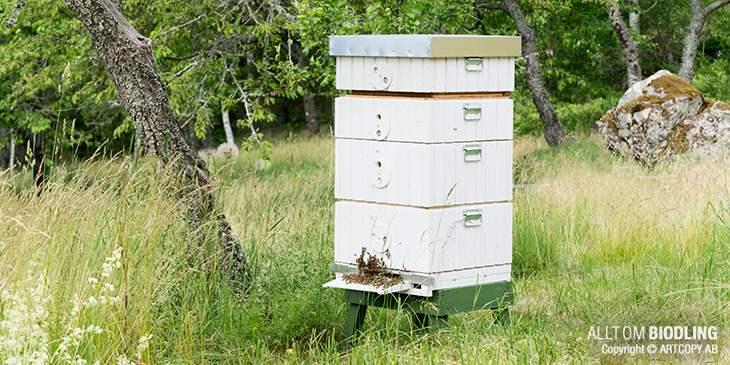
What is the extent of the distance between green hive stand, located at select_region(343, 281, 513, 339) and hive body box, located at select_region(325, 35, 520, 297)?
52 mm

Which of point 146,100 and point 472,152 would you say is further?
point 146,100

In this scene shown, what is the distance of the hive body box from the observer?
3.68 metres

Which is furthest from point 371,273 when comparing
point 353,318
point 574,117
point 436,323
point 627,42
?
point 574,117

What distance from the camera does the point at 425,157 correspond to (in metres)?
3.67

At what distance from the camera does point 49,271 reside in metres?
3.44

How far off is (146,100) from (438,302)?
6.97 ft

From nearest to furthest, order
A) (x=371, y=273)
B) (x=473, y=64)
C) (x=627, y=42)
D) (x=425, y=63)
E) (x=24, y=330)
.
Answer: (x=24, y=330) → (x=425, y=63) → (x=473, y=64) → (x=371, y=273) → (x=627, y=42)

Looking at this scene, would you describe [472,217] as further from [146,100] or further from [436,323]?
[146,100]

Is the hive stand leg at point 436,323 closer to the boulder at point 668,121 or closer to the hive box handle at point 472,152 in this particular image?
the hive box handle at point 472,152

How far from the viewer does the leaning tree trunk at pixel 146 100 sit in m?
4.46

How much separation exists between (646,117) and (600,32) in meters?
7.79

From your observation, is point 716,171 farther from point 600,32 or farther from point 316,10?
point 600,32

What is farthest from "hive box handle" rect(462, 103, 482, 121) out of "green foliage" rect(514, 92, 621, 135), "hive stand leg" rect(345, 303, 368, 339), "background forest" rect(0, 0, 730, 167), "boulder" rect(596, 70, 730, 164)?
"green foliage" rect(514, 92, 621, 135)

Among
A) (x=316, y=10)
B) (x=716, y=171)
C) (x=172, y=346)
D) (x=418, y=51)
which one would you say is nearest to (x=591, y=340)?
(x=418, y=51)
